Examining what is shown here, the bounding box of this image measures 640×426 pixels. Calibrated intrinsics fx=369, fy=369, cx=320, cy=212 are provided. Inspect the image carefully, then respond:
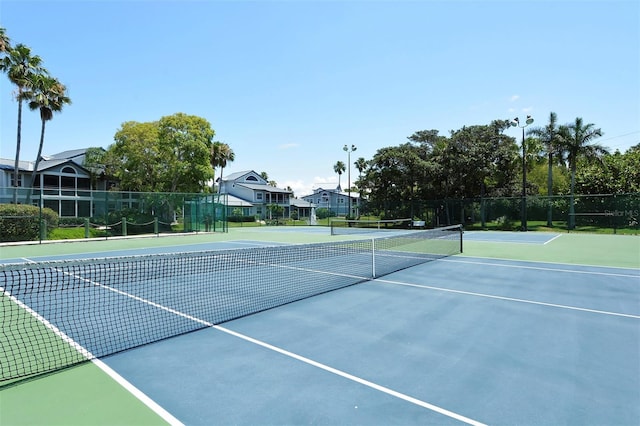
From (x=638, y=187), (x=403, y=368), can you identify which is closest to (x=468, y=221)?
(x=638, y=187)

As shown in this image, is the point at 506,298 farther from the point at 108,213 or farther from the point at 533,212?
the point at 533,212

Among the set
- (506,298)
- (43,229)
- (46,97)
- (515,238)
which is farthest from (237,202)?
(506,298)

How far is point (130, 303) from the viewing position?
6.68 m

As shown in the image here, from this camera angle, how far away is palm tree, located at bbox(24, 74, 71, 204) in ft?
83.7

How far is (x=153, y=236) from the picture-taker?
23.6 m

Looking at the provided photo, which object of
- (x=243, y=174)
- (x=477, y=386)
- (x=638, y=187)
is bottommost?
(x=477, y=386)

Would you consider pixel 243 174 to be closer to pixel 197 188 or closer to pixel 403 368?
pixel 197 188

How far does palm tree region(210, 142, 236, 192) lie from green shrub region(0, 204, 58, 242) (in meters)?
26.3

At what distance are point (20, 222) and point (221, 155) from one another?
3004 centimetres

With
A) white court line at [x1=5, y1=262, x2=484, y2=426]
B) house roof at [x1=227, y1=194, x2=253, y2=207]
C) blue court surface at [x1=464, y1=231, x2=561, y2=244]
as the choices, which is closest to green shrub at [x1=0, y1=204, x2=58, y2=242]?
white court line at [x1=5, y1=262, x2=484, y2=426]

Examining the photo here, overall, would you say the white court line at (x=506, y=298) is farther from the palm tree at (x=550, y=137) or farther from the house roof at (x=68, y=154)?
the house roof at (x=68, y=154)

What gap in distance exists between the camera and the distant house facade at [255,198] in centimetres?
5531

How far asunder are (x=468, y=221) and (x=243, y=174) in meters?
40.4

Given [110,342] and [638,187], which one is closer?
[110,342]
